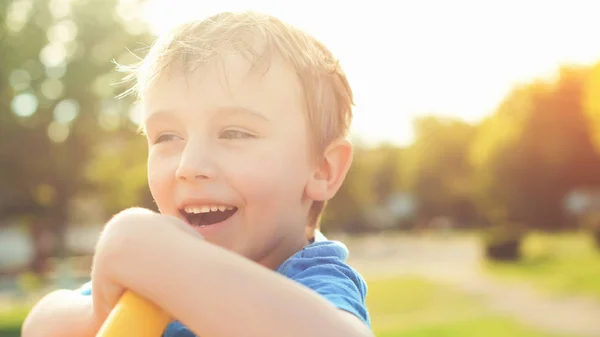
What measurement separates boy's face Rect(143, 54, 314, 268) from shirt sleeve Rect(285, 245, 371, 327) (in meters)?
0.10

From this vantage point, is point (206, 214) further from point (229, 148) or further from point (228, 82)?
point (228, 82)

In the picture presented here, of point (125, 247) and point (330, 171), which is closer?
point (125, 247)

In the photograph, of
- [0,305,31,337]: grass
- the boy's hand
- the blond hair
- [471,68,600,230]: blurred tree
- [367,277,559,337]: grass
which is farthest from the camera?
[471,68,600,230]: blurred tree

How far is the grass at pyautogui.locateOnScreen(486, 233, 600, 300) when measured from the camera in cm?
2392

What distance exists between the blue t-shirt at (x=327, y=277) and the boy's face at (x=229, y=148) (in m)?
0.09

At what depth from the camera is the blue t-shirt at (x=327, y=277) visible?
5.19 feet

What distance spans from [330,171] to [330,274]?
375 mm

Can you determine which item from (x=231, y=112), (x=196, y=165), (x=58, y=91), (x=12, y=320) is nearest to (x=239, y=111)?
(x=231, y=112)

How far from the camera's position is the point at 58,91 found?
24.3m

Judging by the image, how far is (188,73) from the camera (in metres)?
1.73

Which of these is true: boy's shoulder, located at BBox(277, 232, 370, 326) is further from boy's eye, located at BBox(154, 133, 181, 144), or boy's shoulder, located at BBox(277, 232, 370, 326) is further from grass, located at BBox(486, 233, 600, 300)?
grass, located at BBox(486, 233, 600, 300)

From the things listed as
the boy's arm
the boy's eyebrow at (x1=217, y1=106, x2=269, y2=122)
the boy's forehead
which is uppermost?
the boy's forehead

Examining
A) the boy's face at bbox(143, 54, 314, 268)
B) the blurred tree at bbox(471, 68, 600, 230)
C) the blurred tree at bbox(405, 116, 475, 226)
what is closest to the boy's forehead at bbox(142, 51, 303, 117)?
the boy's face at bbox(143, 54, 314, 268)

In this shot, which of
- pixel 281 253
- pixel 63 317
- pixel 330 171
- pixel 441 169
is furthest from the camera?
pixel 441 169
